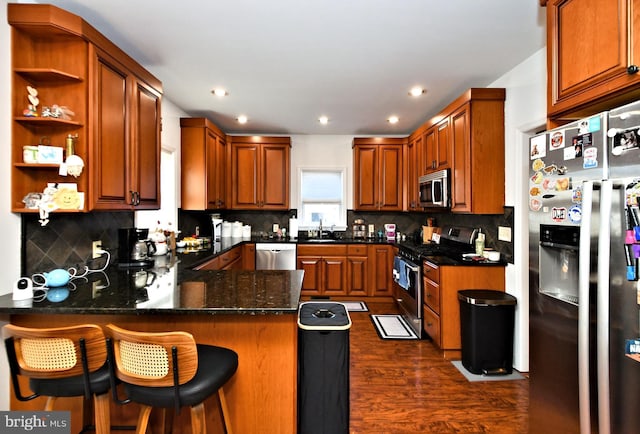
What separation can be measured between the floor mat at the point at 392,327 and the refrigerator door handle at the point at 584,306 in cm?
221

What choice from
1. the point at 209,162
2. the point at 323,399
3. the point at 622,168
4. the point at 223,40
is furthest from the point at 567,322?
the point at 209,162

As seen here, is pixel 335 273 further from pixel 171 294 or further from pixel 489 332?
pixel 171 294

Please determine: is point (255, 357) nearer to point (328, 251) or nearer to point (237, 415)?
point (237, 415)

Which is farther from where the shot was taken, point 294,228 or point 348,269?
point 294,228

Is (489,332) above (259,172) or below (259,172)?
below

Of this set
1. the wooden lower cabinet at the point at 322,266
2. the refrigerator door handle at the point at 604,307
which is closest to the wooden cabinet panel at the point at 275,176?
the wooden lower cabinet at the point at 322,266

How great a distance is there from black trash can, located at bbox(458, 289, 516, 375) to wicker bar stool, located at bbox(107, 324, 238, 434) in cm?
219

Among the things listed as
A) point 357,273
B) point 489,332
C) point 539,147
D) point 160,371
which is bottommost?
point 489,332

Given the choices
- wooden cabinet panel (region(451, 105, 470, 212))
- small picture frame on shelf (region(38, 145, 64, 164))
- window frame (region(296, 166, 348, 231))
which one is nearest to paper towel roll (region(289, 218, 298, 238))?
window frame (region(296, 166, 348, 231))

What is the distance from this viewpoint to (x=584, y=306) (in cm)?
126

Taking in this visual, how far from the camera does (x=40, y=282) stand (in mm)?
1859

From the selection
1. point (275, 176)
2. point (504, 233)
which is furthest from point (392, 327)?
point (275, 176)

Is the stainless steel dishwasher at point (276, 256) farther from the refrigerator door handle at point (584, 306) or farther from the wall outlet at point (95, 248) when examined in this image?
the refrigerator door handle at point (584, 306)

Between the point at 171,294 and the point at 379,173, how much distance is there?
12.6 feet
